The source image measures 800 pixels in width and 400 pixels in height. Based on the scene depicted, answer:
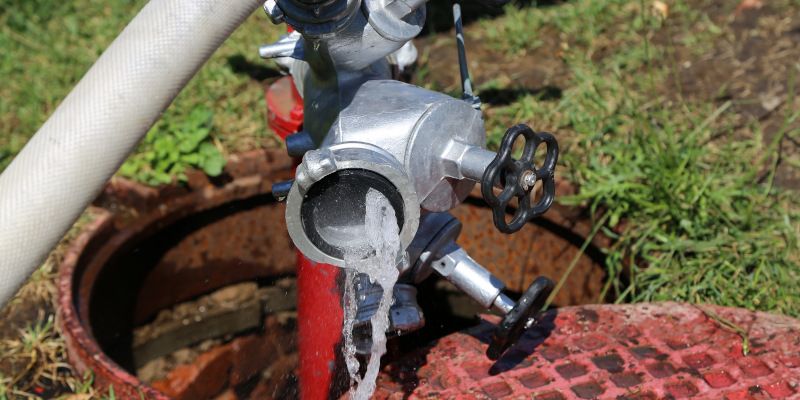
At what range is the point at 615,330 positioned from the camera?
1.42 metres

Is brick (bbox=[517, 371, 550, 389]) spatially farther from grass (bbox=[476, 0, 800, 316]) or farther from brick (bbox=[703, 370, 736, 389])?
grass (bbox=[476, 0, 800, 316])

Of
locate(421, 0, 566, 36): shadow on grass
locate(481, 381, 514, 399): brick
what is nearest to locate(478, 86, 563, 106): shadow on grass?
locate(421, 0, 566, 36): shadow on grass

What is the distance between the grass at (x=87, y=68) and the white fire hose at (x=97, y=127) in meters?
1.21

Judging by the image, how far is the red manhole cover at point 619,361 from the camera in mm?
1275

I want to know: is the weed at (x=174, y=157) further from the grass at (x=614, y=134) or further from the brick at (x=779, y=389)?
the brick at (x=779, y=389)

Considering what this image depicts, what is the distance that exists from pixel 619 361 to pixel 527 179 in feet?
1.54

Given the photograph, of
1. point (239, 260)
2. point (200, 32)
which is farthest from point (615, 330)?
point (239, 260)

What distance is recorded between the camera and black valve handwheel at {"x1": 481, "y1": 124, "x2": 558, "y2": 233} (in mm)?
981

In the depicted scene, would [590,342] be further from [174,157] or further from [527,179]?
[174,157]

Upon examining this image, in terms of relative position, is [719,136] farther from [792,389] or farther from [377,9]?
[377,9]

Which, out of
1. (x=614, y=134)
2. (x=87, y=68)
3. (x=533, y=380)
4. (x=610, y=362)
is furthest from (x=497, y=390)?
(x=87, y=68)

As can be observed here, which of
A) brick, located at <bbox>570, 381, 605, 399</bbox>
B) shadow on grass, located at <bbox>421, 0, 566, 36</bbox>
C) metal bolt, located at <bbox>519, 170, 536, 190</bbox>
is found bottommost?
brick, located at <bbox>570, 381, 605, 399</bbox>

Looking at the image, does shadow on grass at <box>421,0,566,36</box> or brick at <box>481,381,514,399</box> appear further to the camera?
shadow on grass at <box>421,0,566,36</box>

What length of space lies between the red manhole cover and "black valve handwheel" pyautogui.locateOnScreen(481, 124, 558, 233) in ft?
1.20
